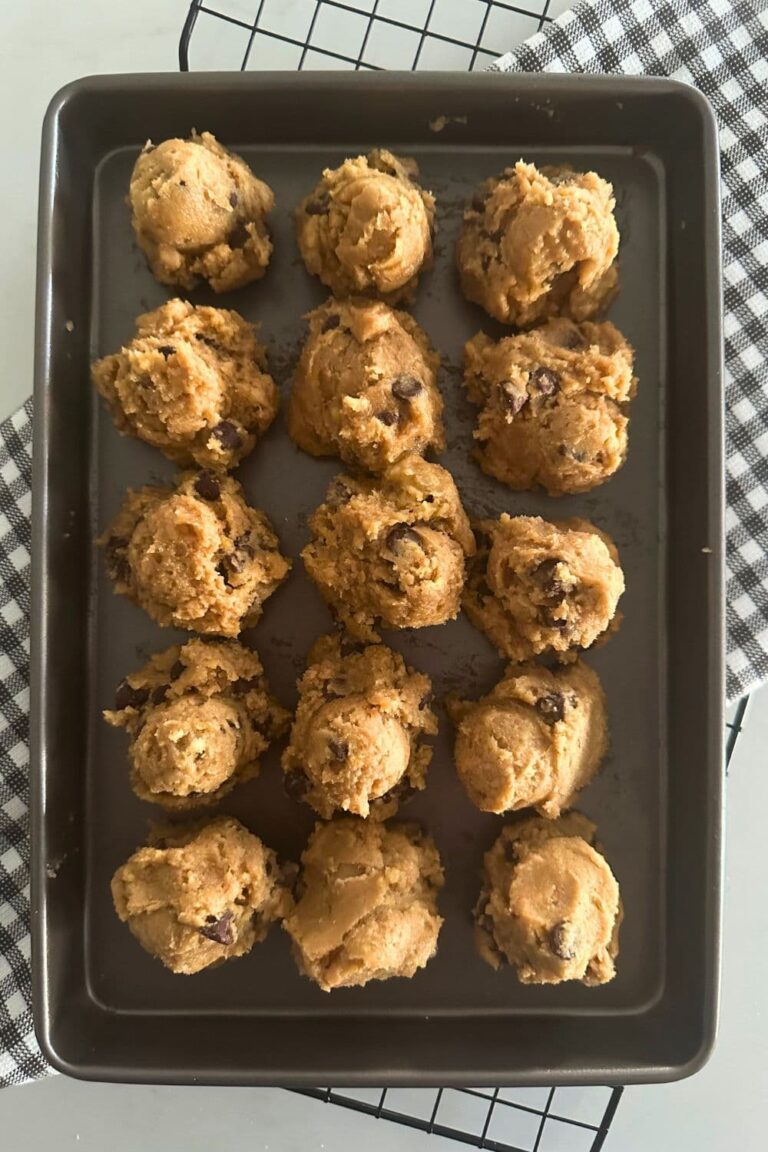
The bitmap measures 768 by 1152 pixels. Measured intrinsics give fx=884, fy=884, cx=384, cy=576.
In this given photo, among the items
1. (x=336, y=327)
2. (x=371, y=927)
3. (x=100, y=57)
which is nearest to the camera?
(x=371, y=927)

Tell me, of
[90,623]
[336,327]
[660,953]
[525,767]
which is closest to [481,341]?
[336,327]

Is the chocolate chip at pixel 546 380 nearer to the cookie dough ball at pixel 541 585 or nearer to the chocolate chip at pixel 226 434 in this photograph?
the cookie dough ball at pixel 541 585

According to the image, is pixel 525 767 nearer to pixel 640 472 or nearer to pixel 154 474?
pixel 640 472

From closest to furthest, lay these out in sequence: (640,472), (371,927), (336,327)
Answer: (371,927) < (336,327) < (640,472)

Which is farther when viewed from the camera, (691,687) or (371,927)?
(691,687)

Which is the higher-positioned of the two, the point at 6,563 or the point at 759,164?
the point at 759,164

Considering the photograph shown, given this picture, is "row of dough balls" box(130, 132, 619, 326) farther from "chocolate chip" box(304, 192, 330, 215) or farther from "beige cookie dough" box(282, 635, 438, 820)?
"beige cookie dough" box(282, 635, 438, 820)

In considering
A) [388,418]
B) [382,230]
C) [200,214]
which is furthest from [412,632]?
[200,214]
